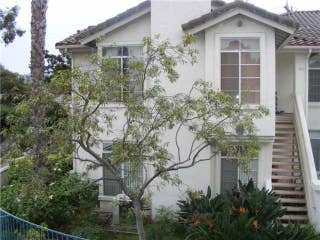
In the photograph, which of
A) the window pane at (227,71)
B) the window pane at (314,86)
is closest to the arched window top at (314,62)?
the window pane at (314,86)

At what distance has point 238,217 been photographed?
11.9 m

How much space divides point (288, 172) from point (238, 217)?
5261 millimetres

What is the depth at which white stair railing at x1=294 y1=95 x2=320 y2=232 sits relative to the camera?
547 inches

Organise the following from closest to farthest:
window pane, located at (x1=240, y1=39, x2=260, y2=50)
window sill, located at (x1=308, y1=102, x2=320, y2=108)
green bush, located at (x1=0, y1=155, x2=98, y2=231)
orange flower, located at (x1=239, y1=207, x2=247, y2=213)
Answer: orange flower, located at (x1=239, y1=207, x2=247, y2=213), green bush, located at (x1=0, y1=155, x2=98, y2=231), window pane, located at (x1=240, y1=39, x2=260, y2=50), window sill, located at (x1=308, y1=102, x2=320, y2=108)

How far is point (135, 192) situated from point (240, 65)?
20.4 feet

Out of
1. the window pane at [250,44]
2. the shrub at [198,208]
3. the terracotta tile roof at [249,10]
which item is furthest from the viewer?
the window pane at [250,44]

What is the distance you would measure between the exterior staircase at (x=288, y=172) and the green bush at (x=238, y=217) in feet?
5.47

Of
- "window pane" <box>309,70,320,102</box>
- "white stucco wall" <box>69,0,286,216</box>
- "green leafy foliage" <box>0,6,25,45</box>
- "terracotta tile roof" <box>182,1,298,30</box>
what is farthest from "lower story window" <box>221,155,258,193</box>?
"green leafy foliage" <box>0,6,25,45</box>

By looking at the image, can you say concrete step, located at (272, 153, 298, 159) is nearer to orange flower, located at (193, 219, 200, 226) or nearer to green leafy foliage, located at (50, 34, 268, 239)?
orange flower, located at (193, 219, 200, 226)

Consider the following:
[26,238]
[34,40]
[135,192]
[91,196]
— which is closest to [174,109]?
[135,192]

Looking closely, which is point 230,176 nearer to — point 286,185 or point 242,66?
point 286,185

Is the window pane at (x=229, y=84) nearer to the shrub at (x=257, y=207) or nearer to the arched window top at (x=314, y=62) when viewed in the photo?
the shrub at (x=257, y=207)

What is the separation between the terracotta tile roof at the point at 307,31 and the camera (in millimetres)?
16978

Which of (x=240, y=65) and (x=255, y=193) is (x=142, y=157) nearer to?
(x=255, y=193)
